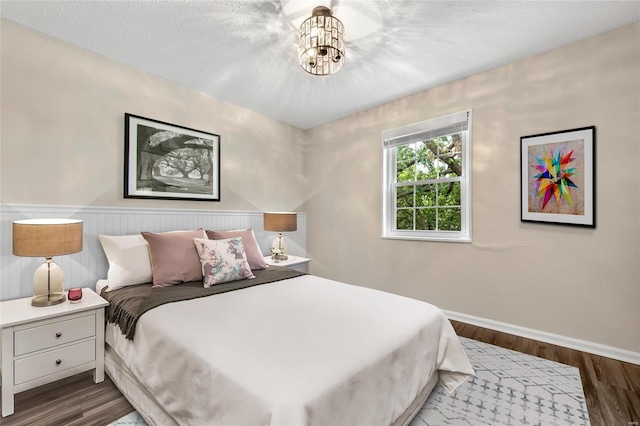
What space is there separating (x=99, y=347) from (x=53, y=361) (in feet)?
0.73

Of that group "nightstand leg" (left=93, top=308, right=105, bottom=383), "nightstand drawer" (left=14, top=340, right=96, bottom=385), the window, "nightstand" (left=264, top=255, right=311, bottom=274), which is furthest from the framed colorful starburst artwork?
"nightstand drawer" (left=14, top=340, right=96, bottom=385)

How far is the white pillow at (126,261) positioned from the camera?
7.12ft

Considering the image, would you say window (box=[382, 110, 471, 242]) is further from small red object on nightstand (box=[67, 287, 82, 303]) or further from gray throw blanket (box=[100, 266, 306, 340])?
small red object on nightstand (box=[67, 287, 82, 303])

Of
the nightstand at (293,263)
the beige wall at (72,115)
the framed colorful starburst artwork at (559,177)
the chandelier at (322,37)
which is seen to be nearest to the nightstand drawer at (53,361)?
the beige wall at (72,115)

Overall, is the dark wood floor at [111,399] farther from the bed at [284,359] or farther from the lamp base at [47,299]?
the lamp base at [47,299]

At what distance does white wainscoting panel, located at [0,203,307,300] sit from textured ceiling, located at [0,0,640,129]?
1.37m

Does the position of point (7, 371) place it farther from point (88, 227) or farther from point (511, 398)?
point (511, 398)

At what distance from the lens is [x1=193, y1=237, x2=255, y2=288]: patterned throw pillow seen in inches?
88.0

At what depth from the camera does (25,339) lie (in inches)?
63.7

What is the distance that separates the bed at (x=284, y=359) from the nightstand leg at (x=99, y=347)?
0.15 ft

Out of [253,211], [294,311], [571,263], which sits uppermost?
[253,211]

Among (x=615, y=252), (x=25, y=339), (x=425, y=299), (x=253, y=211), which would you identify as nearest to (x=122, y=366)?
(x=25, y=339)

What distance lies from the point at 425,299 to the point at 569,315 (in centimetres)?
121

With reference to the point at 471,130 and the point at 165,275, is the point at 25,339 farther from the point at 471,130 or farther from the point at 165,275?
the point at 471,130
